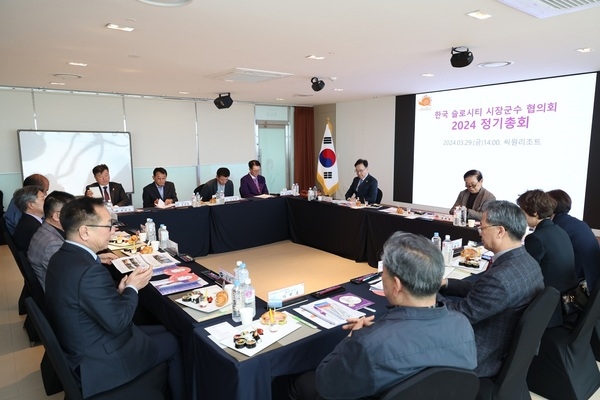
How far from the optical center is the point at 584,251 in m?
2.43

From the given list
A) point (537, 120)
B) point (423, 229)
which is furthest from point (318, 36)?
point (537, 120)

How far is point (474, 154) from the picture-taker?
22.2 feet

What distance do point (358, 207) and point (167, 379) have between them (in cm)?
343

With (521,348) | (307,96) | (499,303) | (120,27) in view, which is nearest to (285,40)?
(120,27)

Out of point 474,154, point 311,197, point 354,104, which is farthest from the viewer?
point 354,104

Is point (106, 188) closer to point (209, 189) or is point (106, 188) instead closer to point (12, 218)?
point (209, 189)

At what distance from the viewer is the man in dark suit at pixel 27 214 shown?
9.30 ft

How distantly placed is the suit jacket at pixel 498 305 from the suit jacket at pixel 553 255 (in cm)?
52

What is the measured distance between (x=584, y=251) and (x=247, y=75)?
13.7 feet

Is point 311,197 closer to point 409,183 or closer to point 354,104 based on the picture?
point 409,183

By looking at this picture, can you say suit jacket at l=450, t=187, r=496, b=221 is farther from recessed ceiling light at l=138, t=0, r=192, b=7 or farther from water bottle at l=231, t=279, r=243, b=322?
recessed ceiling light at l=138, t=0, r=192, b=7

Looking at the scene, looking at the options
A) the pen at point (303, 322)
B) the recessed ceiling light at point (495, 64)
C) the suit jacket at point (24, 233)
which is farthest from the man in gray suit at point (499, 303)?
the recessed ceiling light at point (495, 64)

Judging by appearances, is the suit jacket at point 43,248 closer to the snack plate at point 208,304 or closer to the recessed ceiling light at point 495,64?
the snack plate at point 208,304

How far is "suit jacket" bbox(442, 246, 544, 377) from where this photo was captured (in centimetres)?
160
